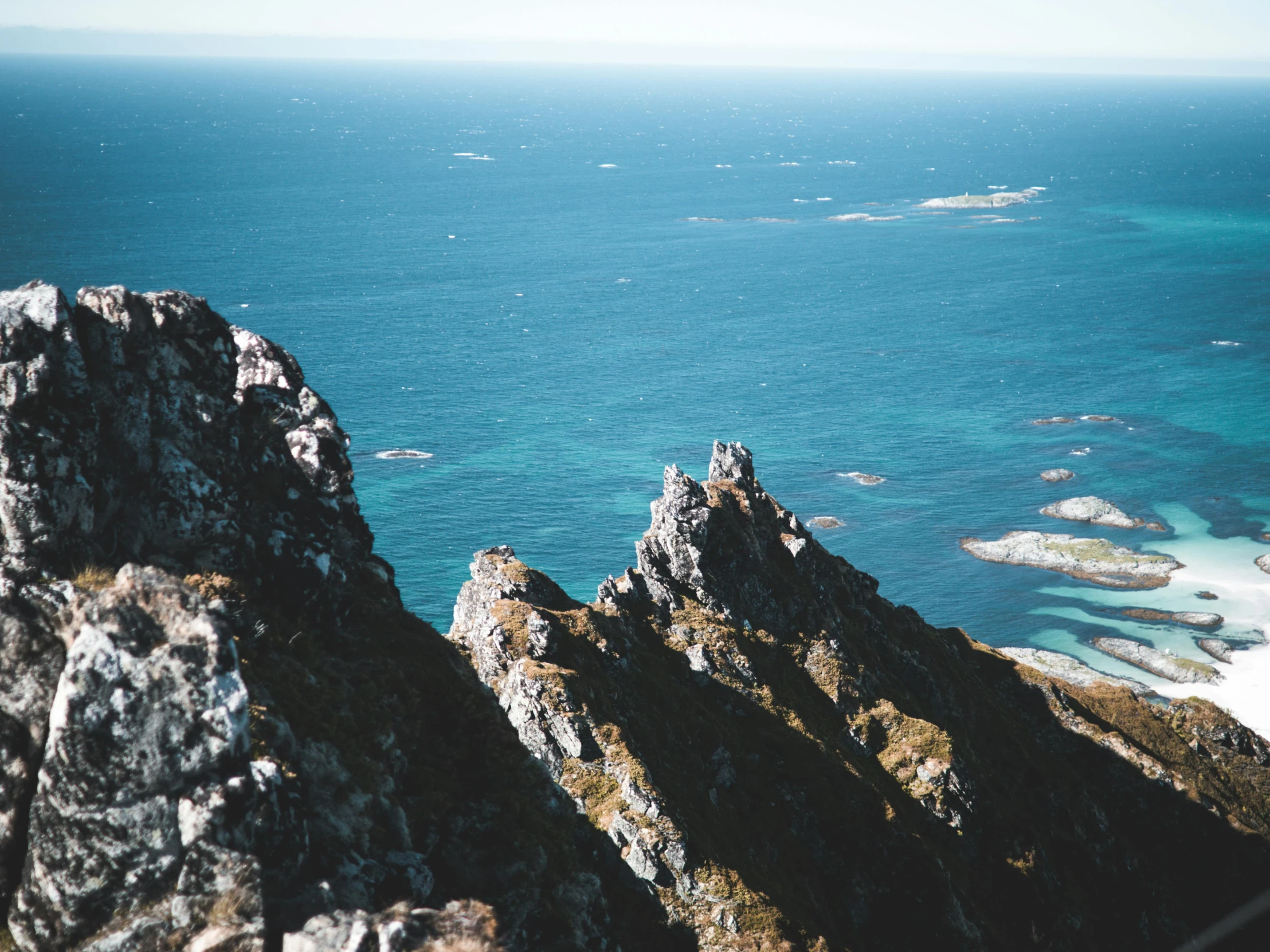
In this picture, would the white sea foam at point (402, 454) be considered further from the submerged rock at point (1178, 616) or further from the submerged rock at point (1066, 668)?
the submerged rock at point (1178, 616)

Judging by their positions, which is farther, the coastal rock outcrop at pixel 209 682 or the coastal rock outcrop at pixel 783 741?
the coastal rock outcrop at pixel 783 741

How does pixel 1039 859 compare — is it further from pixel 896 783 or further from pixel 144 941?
pixel 144 941

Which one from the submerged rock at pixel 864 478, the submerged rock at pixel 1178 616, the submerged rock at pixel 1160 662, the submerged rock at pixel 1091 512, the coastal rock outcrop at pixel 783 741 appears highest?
the coastal rock outcrop at pixel 783 741

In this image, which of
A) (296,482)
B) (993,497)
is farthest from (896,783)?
(993,497)

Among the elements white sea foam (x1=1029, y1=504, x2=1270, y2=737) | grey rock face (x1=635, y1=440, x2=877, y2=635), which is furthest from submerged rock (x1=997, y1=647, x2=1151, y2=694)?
grey rock face (x1=635, y1=440, x2=877, y2=635)

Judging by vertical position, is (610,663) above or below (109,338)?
below

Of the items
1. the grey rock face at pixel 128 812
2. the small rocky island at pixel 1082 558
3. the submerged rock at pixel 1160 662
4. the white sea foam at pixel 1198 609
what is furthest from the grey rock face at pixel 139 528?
the small rocky island at pixel 1082 558
